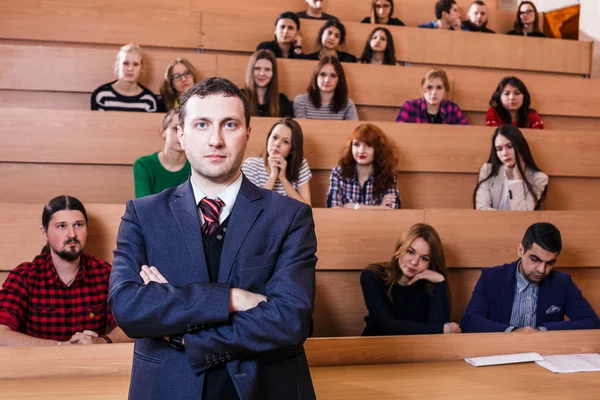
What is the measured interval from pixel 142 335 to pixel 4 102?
1.76 meters

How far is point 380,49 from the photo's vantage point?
8.32ft

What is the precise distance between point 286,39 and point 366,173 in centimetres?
74

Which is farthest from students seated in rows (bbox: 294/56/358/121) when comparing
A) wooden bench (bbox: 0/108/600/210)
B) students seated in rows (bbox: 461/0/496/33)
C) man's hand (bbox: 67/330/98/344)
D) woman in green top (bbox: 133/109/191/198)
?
man's hand (bbox: 67/330/98/344)

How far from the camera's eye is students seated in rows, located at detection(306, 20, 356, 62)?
8.26ft

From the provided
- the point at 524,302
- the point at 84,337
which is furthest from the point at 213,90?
the point at 524,302

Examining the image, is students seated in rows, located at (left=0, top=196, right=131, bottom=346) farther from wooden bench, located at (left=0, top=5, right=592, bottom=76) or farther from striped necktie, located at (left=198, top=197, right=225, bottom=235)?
wooden bench, located at (left=0, top=5, right=592, bottom=76)

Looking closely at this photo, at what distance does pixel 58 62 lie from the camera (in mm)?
2223

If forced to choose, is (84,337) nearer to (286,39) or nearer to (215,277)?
(215,277)

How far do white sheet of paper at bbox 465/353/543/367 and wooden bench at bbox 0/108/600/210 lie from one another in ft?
2.83

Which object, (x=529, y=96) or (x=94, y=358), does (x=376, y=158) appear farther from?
(x=94, y=358)

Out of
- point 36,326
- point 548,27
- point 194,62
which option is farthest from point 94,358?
point 548,27

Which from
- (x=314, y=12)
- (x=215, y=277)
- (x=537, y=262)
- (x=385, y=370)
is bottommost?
(x=385, y=370)

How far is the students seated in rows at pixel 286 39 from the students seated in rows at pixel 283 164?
661mm

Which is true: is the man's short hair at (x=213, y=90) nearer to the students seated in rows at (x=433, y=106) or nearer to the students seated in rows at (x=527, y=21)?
the students seated in rows at (x=433, y=106)
